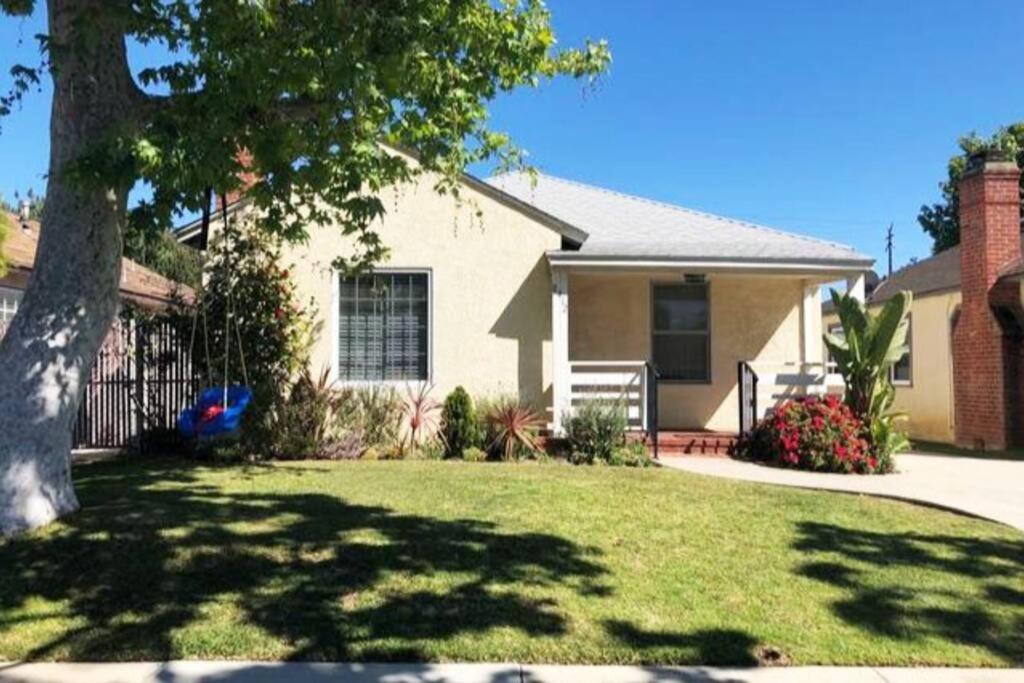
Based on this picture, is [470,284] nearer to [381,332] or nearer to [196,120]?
[381,332]

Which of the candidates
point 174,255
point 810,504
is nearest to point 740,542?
point 810,504

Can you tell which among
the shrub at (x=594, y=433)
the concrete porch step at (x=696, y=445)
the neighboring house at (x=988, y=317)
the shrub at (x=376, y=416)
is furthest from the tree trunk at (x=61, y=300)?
the neighboring house at (x=988, y=317)

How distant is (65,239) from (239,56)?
2.24 meters

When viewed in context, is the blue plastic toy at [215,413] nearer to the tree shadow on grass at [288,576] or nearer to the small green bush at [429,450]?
the small green bush at [429,450]

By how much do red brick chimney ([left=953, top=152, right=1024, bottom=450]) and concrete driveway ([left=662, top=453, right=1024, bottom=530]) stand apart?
274cm

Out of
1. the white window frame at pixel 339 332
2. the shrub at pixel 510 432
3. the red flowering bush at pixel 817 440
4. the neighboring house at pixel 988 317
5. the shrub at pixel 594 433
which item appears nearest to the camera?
the red flowering bush at pixel 817 440

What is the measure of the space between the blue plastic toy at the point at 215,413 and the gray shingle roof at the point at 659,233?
203 inches

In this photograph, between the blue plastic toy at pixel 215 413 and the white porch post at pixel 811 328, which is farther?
the white porch post at pixel 811 328

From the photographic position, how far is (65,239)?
6781mm

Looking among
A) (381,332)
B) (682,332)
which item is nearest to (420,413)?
(381,332)

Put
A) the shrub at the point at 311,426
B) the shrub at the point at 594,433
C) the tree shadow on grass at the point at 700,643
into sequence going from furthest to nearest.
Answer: the shrub at the point at 594,433, the shrub at the point at 311,426, the tree shadow on grass at the point at 700,643

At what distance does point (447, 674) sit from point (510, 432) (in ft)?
23.5

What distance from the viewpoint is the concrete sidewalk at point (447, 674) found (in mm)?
4590

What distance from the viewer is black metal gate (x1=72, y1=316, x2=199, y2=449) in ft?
40.0
